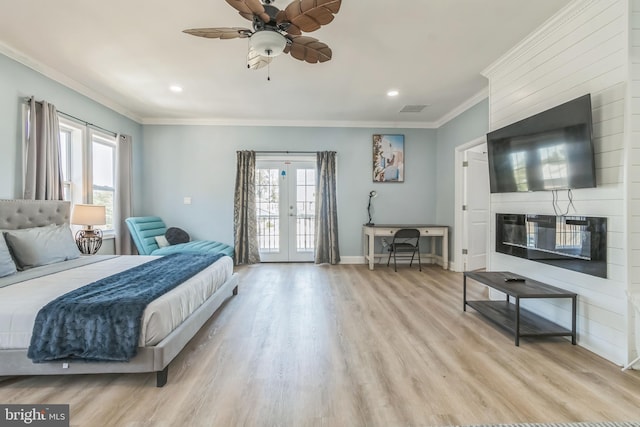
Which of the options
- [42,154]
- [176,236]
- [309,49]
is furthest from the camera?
[176,236]

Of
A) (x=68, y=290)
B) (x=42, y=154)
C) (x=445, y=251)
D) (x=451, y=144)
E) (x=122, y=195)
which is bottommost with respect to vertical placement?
(x=445, y=251)

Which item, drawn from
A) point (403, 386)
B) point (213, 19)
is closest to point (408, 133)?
point (213, 19)

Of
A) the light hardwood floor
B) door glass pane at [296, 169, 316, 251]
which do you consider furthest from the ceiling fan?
door glass pane at [296, 169, 316, 251]

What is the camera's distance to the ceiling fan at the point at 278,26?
183cm

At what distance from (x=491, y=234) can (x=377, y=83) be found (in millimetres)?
2364

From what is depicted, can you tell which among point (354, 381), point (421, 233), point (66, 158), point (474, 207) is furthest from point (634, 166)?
point (66, 158)

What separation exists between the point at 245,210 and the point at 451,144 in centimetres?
388

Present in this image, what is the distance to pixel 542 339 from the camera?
2.46 m

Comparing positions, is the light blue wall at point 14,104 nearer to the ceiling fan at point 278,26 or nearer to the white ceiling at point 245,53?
the white ceiling at point 245,53

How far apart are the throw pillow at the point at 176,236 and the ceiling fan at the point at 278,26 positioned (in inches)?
143

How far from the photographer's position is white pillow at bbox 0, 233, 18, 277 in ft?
7.51

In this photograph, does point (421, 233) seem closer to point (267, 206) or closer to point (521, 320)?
point (521, 320)

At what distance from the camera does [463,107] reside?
453 cm

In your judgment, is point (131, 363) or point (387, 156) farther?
point (387, 156)
